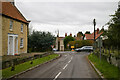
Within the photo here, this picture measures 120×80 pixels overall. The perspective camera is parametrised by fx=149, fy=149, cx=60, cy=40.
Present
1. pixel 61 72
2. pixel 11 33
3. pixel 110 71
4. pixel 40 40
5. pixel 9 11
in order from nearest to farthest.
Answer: pixel 110 71, pixel 61 72, pixel 11 33, pixel 9 11, pixel 40 40

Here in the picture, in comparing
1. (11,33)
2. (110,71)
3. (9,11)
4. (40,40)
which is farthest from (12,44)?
(110,71)

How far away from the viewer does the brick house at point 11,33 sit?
19.9m

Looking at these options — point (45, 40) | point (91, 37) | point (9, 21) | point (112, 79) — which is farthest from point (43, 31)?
point (91, 37)

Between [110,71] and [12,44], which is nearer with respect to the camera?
[110,71]

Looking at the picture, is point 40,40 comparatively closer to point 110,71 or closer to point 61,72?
point 61,72

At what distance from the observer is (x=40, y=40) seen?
115ft

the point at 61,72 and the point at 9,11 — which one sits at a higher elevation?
the point at 9,11

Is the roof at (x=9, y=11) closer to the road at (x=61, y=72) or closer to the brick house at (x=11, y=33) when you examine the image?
the brick house at (x=11, y=33)

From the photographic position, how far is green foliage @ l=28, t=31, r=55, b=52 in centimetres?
3516

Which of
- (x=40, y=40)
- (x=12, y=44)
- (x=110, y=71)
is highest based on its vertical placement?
(x=40, y=40)

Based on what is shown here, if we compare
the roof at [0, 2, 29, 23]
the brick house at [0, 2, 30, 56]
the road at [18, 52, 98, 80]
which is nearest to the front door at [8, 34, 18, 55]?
the brick house at [0, 2, 30, 56]

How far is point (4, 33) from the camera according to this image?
2009cm

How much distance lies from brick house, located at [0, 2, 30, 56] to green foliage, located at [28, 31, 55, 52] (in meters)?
8.09

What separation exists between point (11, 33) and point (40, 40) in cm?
1324
